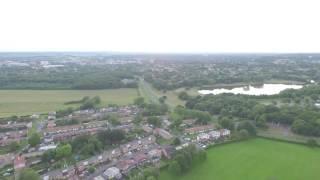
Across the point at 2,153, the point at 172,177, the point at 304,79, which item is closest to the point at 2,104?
the point at 2,153

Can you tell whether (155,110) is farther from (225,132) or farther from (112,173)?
(112,173)

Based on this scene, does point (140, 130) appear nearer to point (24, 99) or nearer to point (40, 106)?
point (40, 106)

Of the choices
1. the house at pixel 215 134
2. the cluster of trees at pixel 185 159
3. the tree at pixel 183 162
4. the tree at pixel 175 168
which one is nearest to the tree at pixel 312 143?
the house at pixel 215 134

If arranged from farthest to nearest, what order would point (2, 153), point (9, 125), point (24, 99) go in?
point (24, 99) < point (9, 125) < point (2, 153)

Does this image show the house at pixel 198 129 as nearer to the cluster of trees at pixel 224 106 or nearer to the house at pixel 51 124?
the cluster of trees at pixel 224 106

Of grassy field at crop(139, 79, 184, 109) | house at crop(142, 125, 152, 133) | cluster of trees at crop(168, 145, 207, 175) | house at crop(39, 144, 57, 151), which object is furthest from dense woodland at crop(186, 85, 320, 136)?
house at crop(39, 144, 57, 151)

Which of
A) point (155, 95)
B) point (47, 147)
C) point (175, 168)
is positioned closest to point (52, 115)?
point (47, 147)
